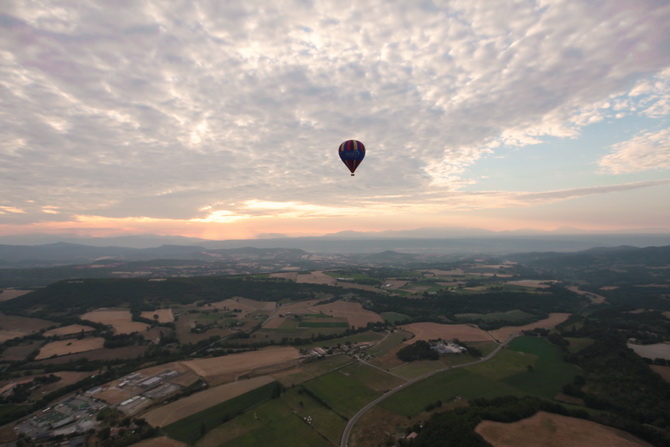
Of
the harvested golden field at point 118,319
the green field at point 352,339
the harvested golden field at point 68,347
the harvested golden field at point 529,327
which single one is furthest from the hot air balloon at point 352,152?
the harvested golden field at point 118,319

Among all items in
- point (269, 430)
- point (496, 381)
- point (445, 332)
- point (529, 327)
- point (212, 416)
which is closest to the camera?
point (269, 430)

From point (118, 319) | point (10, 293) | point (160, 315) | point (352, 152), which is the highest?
point (352, 152)

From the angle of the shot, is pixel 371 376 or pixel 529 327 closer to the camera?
pixel 371 376

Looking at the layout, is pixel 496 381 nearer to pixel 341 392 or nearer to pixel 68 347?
pixel 341 392

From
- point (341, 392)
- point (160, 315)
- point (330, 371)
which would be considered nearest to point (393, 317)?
point (330, 371)

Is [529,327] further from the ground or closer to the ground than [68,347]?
closer to the ground

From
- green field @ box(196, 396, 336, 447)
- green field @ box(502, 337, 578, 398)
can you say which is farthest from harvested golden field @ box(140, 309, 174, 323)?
green field @ box(502, 337, 578, 398)

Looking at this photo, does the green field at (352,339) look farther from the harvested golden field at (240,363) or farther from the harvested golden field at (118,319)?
the harvested golden field at (118,319)

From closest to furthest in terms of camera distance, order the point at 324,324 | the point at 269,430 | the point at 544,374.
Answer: the point at 269,430, the point at 544,374, the point at 324,324
